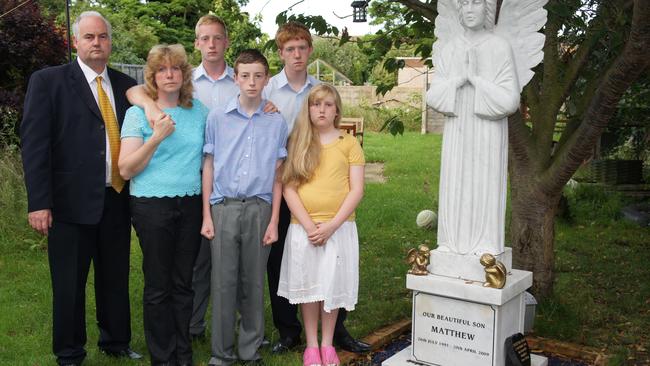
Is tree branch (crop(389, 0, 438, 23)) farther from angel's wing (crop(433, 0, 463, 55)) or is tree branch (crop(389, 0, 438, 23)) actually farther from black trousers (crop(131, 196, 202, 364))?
black trousers (crop(131, 196, 202, 364))

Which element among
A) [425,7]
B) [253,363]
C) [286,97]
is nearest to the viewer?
[253,363]

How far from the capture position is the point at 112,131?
4.06 m

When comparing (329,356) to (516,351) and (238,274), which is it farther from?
(516,351)

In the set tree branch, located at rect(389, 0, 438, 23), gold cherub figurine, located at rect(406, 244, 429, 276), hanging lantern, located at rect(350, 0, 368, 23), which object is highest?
hanging lantern, located at rect(350, 0, 368, 23)

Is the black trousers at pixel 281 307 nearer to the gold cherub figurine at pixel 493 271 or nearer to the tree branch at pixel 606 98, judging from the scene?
the gold cherub figurine at pixel 493 271

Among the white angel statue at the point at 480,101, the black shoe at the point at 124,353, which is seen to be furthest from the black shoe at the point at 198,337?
the white angel statue at the point at 480,101

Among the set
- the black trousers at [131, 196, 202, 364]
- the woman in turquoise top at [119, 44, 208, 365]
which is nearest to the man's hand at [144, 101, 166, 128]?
the woman in turquoise top at [119, 44, 208, 365]

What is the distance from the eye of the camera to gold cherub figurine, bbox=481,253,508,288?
378cm

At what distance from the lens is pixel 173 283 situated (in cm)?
402

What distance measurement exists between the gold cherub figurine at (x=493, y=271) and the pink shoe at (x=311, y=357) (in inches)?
44.5

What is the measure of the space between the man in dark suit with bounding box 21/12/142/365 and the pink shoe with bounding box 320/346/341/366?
4.91 feet

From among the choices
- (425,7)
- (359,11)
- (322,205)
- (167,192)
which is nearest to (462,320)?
(322,205)

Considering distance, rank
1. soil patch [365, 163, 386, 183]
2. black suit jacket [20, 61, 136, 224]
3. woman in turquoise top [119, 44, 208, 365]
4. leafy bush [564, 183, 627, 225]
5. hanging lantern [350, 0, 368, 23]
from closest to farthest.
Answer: woman in turquoise top [119, 44, 208, 365] → black suit jacket [20, 61, 136, 224] → hanging lantern [350, 0, 368, 23] → leafy bush [564, 183, 627, 225] → soil patch [365, 163, 386, 183]

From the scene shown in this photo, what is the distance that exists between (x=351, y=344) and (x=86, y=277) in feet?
5.82
